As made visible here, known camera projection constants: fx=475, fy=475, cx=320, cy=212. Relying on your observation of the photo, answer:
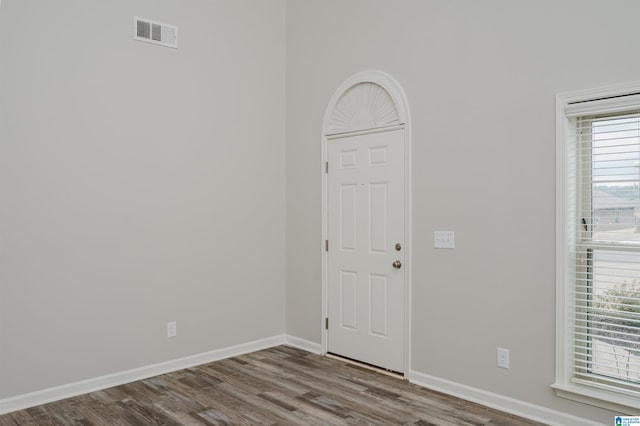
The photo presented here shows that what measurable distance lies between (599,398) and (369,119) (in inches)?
106

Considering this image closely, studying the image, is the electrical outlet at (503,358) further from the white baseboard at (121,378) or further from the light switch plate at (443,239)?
the white baseboard at (121,378)

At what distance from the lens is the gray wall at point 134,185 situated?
340 centimetres

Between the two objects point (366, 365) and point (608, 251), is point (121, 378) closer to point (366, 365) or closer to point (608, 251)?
point (366, 365)

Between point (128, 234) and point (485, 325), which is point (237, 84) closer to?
point (128, 234)

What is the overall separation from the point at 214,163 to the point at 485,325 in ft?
8.98

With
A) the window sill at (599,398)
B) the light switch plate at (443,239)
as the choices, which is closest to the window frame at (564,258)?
the window sill at (599,398)

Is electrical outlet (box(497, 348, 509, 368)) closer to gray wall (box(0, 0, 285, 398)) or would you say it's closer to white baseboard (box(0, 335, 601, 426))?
white baseboard (box(0, 335, 601, 426))

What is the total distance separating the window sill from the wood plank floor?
0.31m

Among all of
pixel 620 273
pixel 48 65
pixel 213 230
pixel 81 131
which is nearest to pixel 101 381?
pixel 213 230

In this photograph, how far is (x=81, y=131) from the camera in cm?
366

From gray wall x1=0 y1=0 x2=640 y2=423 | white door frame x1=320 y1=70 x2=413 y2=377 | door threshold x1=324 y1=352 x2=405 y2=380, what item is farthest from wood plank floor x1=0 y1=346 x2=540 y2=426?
white door frame x1=320 y1=70 x2=413 y2=377

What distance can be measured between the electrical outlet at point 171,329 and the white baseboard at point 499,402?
205 centimetres

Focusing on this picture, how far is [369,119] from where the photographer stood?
13.9 ft

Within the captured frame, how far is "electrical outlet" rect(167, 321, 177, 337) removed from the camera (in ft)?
13.6
